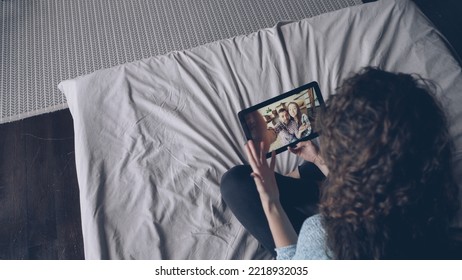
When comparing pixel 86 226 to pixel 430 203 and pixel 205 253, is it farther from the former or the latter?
pixel 430 203

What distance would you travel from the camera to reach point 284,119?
3.28 ft

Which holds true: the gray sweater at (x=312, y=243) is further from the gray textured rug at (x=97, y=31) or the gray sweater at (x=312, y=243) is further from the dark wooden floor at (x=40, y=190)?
the gray textured rug at (x=97, y=31)

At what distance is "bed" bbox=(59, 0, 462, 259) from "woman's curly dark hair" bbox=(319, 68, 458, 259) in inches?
11.7

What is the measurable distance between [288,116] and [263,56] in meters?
0.24

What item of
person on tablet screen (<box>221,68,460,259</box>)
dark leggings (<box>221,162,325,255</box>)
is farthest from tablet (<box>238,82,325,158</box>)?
person on tablet screen (<box>221,68,460,259</box>)

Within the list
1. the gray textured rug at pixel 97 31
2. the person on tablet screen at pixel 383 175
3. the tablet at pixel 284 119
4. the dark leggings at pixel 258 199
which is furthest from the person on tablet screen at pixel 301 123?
the gray textured rug at pixel 97 31

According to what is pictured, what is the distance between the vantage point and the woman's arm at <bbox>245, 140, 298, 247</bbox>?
786 mm

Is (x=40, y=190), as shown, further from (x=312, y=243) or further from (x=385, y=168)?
(x=385, y=168)

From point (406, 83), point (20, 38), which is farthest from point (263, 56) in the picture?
point (20, 38)

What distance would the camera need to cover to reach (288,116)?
1002mm

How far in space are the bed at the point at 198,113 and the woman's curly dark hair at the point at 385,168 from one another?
0.30 meters

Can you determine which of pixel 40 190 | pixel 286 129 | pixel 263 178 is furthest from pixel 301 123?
pixel 40 190

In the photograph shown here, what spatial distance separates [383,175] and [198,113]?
1.90 feet
